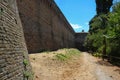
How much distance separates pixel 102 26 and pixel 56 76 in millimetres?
21492

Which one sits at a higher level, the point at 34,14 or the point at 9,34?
the point at 34,14

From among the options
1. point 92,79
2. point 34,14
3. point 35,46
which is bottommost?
point 92,79

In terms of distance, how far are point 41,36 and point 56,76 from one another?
7.82 metres

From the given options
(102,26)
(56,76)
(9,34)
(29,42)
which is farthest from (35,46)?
(102,26)

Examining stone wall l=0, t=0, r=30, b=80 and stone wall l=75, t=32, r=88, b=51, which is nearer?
stone wall l=0, t=0, r=30, b=80

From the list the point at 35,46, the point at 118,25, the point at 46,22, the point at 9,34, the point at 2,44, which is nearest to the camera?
the point at 2,44

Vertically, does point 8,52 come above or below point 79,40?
below

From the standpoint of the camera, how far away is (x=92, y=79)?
12523 millimetres

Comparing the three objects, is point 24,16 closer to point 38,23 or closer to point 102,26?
point 38,23

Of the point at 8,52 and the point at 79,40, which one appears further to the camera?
the point at 79,40

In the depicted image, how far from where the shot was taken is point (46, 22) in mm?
23047

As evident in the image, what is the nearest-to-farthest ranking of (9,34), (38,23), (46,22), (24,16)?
(9,34)
(24,16)
(38,23)
(46,22)

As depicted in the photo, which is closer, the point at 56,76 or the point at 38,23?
the point at 56,76

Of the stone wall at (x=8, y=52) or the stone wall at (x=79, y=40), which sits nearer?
the stone wall at (x=8, y=52)
